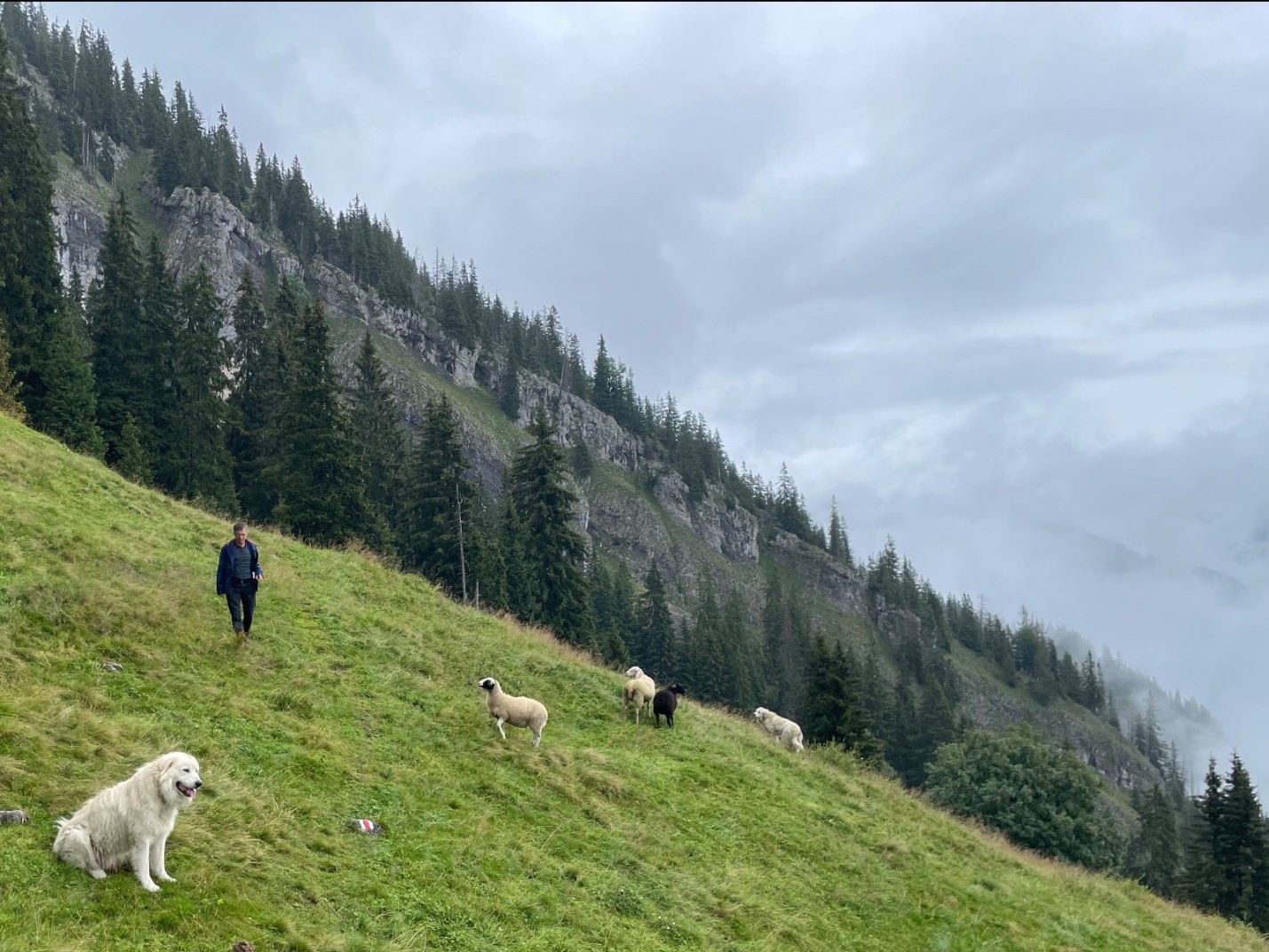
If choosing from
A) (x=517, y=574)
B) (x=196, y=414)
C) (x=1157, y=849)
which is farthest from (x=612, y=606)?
(x=1157, y=849)

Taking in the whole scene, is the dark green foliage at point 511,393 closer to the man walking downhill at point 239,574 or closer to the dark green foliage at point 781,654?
the dark green foliage at point 781,654

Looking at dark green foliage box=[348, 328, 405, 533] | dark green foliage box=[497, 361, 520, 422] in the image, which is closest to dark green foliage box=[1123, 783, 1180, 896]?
dark green foliage box=[348, 328, 405, 533]

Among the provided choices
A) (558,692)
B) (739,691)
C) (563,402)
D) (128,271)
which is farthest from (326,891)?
(563,402)

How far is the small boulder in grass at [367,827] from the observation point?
10781 millimetres

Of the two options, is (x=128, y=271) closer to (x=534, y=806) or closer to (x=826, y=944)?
(x=534, y=806)

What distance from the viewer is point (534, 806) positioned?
535 inches

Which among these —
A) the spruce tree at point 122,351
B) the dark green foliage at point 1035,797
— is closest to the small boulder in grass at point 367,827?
the dark green foliage at point 1035,797

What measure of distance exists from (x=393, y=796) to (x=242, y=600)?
6210mm

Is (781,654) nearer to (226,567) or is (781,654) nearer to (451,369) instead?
(451,369)

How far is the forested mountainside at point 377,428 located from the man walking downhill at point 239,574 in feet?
54.6

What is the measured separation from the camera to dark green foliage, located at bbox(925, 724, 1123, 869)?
41.9 metres

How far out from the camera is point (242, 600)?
15.8 m

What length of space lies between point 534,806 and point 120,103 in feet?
676

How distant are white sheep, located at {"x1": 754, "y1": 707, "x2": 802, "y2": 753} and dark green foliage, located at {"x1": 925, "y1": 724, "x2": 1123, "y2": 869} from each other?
18.4m
